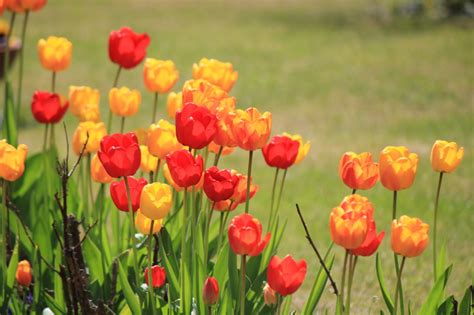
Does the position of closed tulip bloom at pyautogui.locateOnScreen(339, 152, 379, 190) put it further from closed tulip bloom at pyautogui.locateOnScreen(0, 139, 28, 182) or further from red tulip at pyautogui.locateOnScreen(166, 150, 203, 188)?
A: closed tulip bloom at pyautogui.locateOnScreen(0, 139, 28, 182)

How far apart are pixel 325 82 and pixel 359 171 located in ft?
22.0

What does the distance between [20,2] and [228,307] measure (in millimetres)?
1815

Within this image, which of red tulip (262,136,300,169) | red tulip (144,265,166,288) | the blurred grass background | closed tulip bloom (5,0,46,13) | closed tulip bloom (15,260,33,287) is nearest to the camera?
red tulip (144,265,166,288)

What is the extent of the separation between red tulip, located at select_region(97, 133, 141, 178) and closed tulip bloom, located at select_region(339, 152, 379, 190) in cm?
60

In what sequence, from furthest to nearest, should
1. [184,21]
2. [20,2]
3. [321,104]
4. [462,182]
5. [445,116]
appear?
1. [184,21]
2. [321,104]
3. [445,116]
4. [462,182]
5. [20,2]

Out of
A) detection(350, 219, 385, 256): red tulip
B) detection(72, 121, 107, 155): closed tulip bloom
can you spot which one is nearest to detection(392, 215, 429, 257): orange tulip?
detection(350, 219, 385, 256): red tulip

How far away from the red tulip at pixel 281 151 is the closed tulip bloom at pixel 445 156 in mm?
423

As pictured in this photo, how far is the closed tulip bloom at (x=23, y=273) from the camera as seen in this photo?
309cm

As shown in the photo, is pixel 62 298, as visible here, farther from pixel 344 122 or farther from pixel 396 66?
pixel 396 66

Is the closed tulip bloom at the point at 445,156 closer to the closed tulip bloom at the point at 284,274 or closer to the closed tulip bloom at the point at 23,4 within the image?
the closed tulip bloom at the point at 284,274

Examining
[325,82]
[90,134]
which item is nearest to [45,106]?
[90,134]

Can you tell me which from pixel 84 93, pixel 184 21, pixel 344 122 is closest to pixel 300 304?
pixel 84 93

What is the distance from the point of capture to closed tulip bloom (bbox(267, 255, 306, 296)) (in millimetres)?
Result: 2420

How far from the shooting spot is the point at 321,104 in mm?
8625
